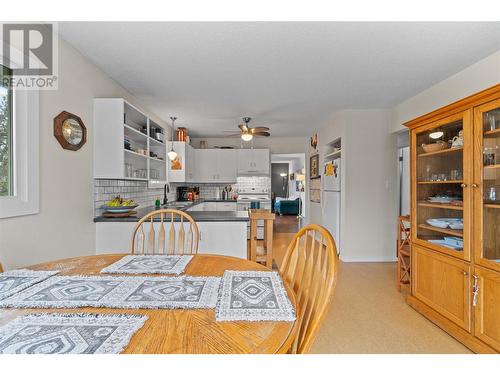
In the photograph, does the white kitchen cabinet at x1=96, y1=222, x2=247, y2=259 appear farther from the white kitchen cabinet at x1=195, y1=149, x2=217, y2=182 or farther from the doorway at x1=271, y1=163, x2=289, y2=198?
the doorway at x1=271, y1=163, x2=289, y2=198

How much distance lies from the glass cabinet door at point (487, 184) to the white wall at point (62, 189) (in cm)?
306

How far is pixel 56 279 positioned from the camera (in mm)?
1153

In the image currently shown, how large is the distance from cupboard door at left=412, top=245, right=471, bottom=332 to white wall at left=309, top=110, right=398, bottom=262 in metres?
1.60

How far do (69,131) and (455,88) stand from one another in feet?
12.3

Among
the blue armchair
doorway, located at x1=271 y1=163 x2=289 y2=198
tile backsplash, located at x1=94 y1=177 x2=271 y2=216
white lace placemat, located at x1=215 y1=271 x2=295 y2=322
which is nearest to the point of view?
white lace placemat, located at x1=215 y1=271 x2=295 y2=322

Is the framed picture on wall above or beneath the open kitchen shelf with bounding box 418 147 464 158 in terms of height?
above

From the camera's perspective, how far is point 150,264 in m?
1.40

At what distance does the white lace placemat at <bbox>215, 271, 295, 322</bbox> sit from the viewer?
2.72 feet

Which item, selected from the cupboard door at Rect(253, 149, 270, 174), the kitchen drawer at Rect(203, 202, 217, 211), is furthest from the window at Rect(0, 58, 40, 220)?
the cupboard door at Rect(253, 149, 270, 174)

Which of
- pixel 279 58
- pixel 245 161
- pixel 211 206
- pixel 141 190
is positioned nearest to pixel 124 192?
pixel 141 190

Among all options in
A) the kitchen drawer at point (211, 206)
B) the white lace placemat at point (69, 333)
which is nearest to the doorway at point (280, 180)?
the kitchen drawer at point (211, 206)

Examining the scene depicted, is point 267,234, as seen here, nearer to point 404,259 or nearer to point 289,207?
point 404,259
